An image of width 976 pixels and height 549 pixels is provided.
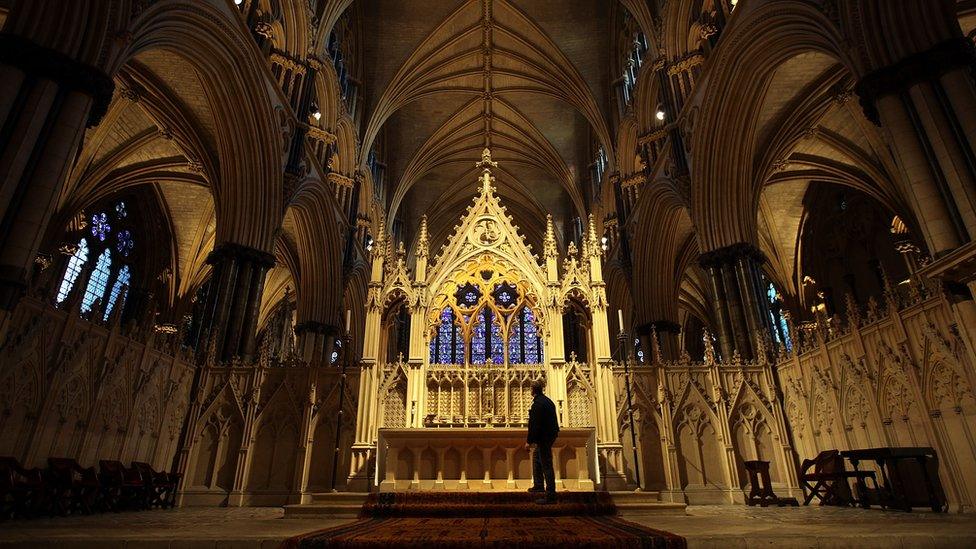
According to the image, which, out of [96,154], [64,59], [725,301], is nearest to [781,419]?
[725,301]

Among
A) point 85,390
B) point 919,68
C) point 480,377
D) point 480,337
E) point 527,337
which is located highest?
point 919,68

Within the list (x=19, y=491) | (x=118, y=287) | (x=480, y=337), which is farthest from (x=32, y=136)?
(x=118, y=287)

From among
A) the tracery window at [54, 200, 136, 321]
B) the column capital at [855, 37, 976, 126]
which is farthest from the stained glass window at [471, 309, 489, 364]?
the tracery window at [54, 200, 136, 321]

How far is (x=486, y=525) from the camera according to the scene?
4.41 metres

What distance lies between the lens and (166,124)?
A: 1355 centimetres

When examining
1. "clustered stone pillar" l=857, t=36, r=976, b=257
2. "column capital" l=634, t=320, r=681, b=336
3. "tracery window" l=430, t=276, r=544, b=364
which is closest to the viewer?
"clustered stone pillar" l=857, t=36, r=976, b=257

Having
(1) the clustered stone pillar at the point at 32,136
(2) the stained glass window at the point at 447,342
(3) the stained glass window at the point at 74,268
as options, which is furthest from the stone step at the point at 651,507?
(3) the stained glass window at the point at 74,268

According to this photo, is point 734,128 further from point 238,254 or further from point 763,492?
point 238,254

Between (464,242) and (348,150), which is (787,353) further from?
(348,150)

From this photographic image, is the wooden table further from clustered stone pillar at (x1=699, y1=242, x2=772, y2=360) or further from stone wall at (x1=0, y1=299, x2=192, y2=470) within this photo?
stone wall at (x1=0, y1=299, x2=192, y2=470)

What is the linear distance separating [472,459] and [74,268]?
679 inches

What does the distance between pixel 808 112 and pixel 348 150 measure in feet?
48.8

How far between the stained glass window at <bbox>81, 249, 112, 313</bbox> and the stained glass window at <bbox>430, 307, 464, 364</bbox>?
584 inches

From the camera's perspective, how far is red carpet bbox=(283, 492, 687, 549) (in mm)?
3279
